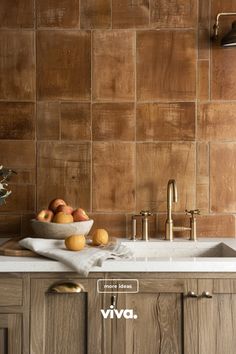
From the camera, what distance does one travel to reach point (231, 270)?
2.00 metres

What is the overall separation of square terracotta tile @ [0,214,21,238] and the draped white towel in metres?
0.45

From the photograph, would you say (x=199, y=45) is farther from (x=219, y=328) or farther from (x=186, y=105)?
(x=219, y=328)

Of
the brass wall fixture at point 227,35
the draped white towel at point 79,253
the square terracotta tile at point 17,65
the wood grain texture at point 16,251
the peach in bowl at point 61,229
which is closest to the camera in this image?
the draped white towel at point 79,253

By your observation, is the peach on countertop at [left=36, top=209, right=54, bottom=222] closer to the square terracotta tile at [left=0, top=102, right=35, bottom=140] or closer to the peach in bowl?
the peach in bowl

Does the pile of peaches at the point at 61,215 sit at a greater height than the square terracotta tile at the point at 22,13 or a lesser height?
lesser

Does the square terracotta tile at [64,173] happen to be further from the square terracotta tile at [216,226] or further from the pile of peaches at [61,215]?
the square terracotta tile at [216,226]

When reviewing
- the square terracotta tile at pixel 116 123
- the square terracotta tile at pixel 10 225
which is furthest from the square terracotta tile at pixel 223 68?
the square terracotta tile at pixel 10 225

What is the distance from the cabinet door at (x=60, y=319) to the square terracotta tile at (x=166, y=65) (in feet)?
3.51

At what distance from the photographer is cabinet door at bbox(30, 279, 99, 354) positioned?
6.52ft

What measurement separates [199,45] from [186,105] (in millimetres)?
305

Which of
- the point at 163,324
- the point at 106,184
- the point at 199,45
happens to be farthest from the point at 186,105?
the point at 163,324

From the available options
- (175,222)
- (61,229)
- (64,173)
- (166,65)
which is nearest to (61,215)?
(61,229)

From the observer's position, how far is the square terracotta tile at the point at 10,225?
8.54 ft

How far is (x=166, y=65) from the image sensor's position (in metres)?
2.60
